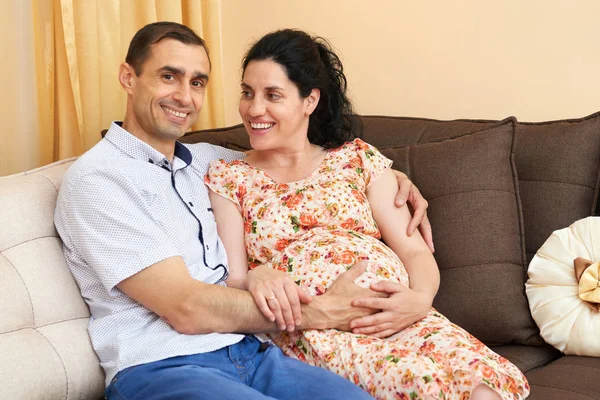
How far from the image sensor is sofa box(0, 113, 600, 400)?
5.43 feet

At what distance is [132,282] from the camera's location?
163 centimetres

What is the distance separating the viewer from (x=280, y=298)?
1.69 m

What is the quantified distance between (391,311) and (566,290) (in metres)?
0.49

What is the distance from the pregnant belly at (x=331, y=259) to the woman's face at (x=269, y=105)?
1.00 ft

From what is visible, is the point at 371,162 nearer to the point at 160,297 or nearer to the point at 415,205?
the point at 415,205

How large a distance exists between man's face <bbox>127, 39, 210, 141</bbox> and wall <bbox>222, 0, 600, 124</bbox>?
1.02m

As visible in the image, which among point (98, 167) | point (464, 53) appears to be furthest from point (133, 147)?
point (464, 53)

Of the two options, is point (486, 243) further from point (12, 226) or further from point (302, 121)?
point (12, 226)

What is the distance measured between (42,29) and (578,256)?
1.81 meters

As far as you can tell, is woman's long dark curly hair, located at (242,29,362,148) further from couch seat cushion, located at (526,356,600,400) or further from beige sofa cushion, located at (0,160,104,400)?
couch seat cushion, located at (526,356,600,400)

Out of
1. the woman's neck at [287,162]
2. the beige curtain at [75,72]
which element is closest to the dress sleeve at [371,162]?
the woman's neck at [287,162]

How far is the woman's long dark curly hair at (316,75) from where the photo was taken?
6.72 ft

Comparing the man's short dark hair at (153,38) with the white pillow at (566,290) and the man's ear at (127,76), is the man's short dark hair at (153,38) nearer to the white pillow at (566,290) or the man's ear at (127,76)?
the man's ear at (127,76)

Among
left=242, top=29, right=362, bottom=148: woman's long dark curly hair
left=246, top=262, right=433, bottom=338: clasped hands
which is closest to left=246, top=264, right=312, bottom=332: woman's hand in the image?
left=246, top=262, right=433, bottom=338: clasped hands
